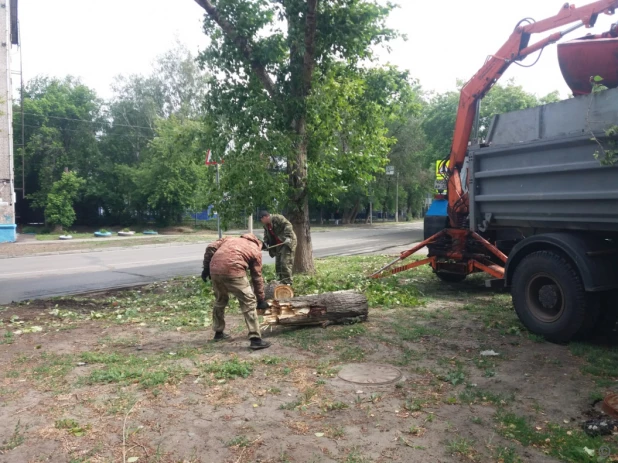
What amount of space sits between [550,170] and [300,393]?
3909 millimetres

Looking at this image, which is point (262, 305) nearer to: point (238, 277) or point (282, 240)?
point (238, 277)

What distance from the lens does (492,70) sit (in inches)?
332

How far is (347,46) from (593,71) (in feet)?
15.5

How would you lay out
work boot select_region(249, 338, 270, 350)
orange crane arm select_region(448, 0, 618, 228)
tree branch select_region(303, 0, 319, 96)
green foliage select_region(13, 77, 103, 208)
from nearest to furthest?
work boot select_region(249, 338, 270, 350) → orange crane arm select_region(448, 0, 618, 228) → tree branch select_region(303, 0, 319, 96) → green foliage select_region(13, 77, 103, 208)

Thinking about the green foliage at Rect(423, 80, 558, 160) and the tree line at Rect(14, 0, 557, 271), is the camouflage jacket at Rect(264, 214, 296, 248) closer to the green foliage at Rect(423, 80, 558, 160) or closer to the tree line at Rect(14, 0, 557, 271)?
the tree line at Rect(14, 0, 557, 271)

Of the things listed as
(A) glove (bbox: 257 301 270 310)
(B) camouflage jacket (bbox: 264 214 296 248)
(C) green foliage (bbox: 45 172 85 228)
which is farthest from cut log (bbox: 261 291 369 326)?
(C) green foliage (bbox: 45 172 85 228)

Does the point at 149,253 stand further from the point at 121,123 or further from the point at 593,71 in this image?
the point at 121,123

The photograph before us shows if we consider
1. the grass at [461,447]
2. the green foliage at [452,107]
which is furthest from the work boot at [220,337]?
the green foliage at [452,107]

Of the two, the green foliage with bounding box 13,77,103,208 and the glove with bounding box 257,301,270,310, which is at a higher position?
the green foliage with bounding box 13,77,103,208

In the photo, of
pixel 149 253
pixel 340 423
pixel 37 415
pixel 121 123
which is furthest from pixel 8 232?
pixel 340 423

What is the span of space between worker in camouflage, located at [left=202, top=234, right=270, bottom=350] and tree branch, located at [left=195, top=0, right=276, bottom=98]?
4.45 meters

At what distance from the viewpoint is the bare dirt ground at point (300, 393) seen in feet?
10.9

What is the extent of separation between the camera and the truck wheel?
527 cm

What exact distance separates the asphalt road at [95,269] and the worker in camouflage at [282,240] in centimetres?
414
